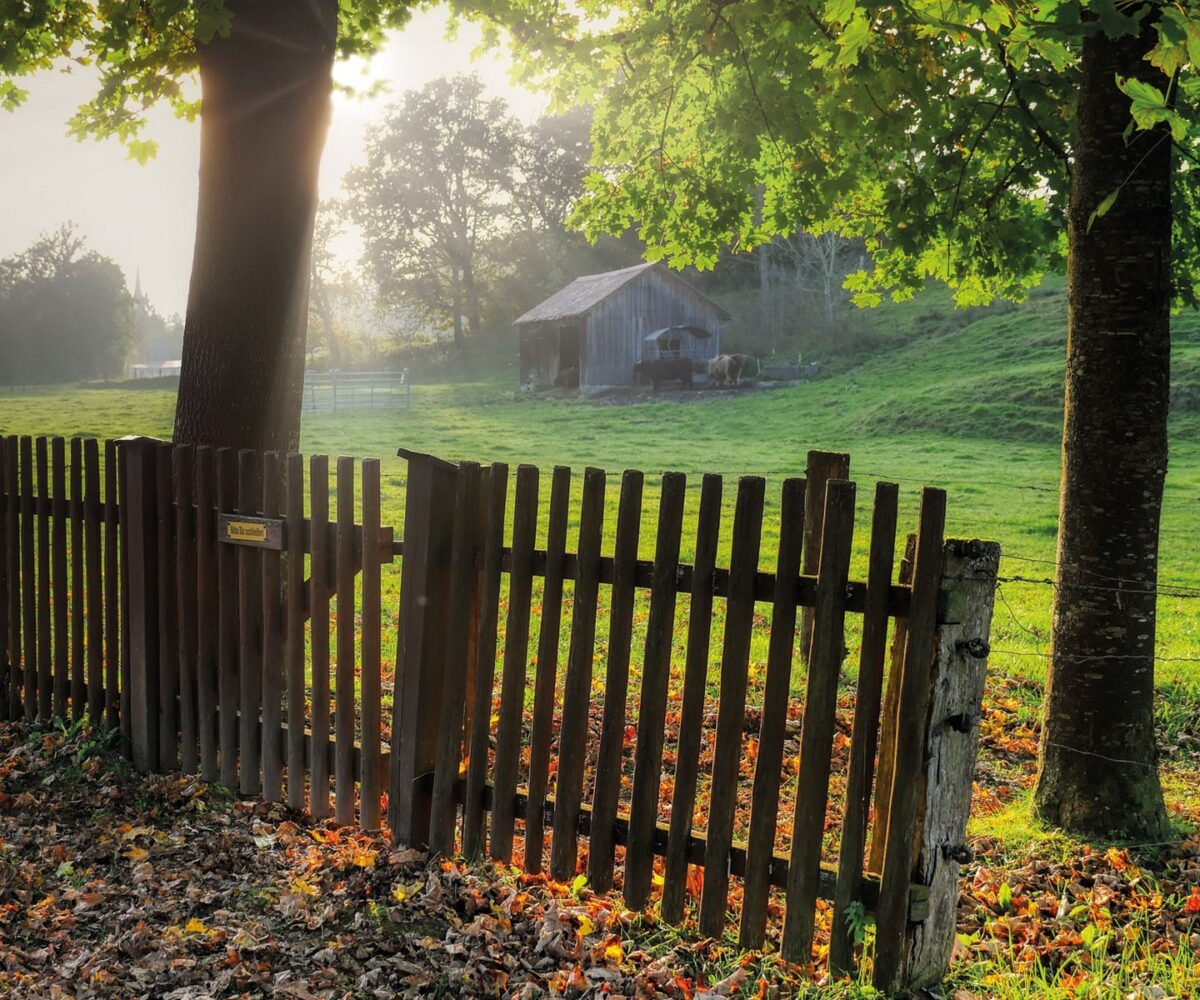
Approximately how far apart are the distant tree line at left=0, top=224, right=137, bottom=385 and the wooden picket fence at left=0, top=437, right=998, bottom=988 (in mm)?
60347

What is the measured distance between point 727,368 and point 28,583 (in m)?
31.9

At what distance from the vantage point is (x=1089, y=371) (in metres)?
4.63

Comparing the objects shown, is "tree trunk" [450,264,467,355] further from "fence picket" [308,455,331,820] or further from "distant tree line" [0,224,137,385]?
"fence picket" [308,455,331,820]

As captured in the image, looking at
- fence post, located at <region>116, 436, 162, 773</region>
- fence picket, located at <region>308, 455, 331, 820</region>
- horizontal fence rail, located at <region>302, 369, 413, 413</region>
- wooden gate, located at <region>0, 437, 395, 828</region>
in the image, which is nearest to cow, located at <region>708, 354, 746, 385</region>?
horizontal fence rail, located at <region>302, 369, 413, 413</region>

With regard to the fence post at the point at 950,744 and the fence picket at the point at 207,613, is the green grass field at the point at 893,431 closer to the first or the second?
the fence post at the point at 950,744

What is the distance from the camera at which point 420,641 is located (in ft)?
14.6

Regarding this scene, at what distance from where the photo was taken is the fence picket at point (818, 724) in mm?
3465

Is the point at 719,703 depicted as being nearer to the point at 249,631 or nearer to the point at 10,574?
the point at 249,631

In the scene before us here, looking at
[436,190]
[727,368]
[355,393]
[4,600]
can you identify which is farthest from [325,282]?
[4,600]

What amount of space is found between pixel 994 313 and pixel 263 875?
4331 cm

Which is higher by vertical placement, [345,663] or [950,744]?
[950,744]

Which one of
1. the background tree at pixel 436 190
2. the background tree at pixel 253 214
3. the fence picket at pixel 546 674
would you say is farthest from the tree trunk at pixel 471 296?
the fence picket at pixel 546 674

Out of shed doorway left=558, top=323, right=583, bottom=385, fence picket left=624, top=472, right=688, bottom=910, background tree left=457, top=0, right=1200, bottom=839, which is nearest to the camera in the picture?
fence picket left=624, top=472, right=688, bottom=910

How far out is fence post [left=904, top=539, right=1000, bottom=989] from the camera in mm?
3365
